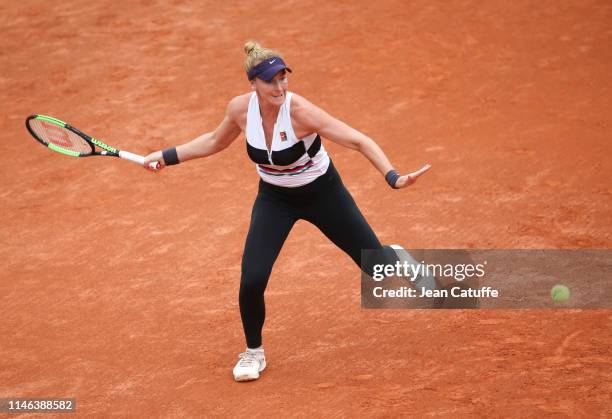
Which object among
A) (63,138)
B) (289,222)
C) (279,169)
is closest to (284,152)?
(279,169)

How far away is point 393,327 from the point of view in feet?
21.8

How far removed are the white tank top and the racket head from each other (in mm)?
1576

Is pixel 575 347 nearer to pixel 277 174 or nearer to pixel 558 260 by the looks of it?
pixel 558 260

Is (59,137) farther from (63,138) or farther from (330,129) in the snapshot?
(330,129)

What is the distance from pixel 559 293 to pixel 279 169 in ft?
7.92

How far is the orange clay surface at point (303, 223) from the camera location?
6.01 metres

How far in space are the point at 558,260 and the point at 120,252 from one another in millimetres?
3564

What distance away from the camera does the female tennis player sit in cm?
552

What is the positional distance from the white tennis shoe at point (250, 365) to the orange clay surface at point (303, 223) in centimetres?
8

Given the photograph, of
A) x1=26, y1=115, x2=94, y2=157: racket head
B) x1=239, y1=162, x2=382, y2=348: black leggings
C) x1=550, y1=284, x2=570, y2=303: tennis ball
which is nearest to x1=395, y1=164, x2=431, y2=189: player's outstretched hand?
x1=239, y1=162, x2=382, y2=348: black leggings

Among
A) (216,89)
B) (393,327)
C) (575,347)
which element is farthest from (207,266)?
(216,89)

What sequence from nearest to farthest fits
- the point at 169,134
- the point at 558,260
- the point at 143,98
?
the point at 558,260 < the point at 169,134 < the point at 143,98

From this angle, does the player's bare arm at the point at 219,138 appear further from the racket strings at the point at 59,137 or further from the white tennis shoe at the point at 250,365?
the white tennis shoe at the point at 250,365

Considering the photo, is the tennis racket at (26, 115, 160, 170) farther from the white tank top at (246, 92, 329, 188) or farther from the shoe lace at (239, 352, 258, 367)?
the shoe lace at (239, 352, 258, 367)
